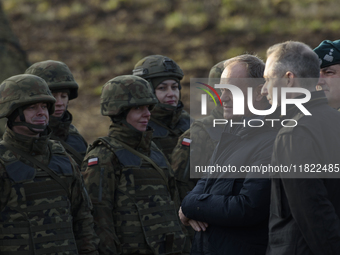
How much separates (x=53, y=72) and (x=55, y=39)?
15653 mm

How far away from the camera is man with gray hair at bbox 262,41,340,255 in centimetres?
295

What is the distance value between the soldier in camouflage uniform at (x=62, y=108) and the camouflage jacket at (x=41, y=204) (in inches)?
48.1

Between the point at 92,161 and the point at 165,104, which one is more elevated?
the point at 165,104

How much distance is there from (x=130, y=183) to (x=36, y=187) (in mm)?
943

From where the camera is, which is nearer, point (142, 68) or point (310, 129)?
point (310, 129)

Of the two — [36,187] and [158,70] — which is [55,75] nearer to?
[158,70]

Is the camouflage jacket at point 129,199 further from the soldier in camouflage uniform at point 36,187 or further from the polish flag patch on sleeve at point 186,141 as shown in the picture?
the polish flag patch on sleeve at point 186,141

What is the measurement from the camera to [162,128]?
21.0 ft

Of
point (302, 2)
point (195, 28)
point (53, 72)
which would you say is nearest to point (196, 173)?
point (53, 72)

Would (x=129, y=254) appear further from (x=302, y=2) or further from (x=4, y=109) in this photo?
(x=302, y=2)

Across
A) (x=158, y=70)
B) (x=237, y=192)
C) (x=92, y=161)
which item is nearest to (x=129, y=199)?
(x=92, y=161)

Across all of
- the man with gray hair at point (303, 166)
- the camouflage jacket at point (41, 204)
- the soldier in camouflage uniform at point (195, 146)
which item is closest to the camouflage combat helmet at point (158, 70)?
the soldier in camouflage uniform at point (195, 146)

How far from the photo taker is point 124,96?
16.7 ft

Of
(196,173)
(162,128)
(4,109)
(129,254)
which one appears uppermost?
(4,109)
